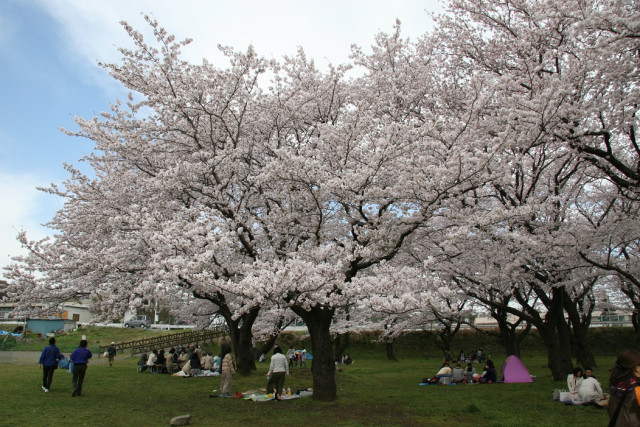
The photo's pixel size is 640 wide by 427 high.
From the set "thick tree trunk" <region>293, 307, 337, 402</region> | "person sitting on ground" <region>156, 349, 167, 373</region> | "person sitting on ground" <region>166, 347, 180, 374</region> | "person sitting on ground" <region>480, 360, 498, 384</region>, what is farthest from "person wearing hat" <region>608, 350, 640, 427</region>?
"person sitting on ground" <region>156, 349, 167, 373</region>

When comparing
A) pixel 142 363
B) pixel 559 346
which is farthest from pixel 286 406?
pixel 142 363

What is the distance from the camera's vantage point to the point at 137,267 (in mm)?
11125

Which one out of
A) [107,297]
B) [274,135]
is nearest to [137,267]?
[107,297]

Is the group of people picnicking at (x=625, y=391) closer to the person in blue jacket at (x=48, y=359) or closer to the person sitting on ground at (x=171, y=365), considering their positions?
the person in blue jacket at (x=48, y=359)

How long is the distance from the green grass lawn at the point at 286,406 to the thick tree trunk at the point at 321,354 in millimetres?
334

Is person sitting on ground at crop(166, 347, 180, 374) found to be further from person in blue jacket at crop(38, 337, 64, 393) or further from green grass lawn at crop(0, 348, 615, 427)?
person in blue jacket at crop(38, 337, 64, 393)

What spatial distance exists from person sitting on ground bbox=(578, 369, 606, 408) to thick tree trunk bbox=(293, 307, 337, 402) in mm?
5773

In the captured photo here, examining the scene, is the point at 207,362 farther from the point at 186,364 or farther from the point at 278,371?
the point at 278,371

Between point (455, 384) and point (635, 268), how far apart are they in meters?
7.11

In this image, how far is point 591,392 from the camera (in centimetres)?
1003

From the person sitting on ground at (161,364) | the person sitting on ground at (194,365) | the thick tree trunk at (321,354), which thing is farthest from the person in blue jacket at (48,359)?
the person sitting on ground at (161,364)

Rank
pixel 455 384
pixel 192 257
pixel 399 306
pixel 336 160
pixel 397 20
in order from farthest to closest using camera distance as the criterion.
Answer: pixel 455 384 < pixel 397 20 < pixel 336 160 < pixel 192 257 < pixel 399 306

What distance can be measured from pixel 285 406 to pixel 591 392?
23.0ft

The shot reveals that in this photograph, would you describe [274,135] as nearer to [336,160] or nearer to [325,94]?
[325,94]
